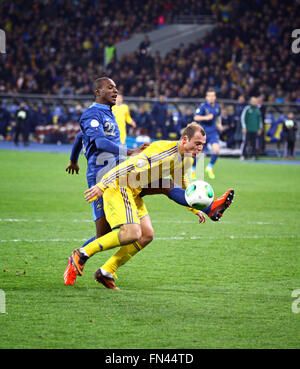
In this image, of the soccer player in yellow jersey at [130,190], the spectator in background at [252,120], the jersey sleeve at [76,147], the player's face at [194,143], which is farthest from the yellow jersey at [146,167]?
the spectator in background at [252,120]

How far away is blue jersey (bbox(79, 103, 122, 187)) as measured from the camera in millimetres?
6855

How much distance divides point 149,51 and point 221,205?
28.6 meters

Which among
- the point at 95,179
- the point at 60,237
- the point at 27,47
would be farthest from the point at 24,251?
the point at 27,47

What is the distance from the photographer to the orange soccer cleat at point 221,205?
6738 mm

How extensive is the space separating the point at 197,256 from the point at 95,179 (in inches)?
79.3

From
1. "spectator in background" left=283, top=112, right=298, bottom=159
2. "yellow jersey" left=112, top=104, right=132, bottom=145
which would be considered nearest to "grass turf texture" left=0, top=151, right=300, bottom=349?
"yellow jersey" left=112, top=104, right=132, bottom=145

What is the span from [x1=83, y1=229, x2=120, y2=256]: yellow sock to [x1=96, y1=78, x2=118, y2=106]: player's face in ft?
4.83

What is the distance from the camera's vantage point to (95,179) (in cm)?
697

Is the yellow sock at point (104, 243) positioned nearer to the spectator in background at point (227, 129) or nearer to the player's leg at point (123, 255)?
the player's leg at point (123, 255)

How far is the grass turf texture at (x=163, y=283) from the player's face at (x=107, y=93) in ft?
6.04

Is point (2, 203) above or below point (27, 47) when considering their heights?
below

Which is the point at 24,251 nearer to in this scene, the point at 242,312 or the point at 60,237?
the point at 60,237

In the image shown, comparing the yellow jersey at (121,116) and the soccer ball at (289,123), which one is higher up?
the yellow jersey at (121,116)
